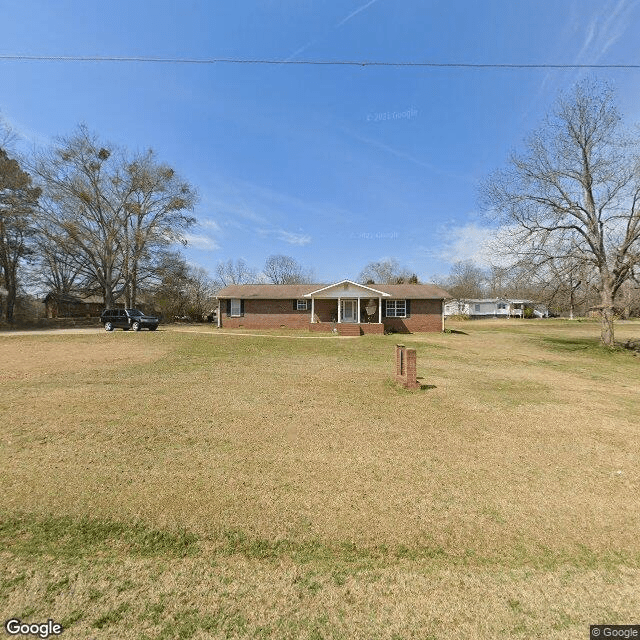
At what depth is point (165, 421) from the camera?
5656mm

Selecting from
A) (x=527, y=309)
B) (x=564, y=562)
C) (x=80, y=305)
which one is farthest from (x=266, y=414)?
(x=527, y=309)

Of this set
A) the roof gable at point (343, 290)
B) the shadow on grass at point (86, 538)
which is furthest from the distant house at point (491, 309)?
the shadow on grass at point (86, 538)

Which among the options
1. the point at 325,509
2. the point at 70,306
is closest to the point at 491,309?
the point at 325,509

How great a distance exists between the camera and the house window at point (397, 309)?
87.7ft

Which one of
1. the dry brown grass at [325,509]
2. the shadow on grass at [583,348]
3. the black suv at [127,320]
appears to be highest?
the black suv at [127,320]

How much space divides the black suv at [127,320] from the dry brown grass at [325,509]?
15738mm

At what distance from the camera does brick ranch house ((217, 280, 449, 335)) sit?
2589 cm

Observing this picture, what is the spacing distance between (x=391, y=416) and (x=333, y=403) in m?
1.33

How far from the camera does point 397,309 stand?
2681 cm

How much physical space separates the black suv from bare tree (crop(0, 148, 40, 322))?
14318 millimetres

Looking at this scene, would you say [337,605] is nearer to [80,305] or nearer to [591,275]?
[591,275]

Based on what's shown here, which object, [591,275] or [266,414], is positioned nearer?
[266,414]

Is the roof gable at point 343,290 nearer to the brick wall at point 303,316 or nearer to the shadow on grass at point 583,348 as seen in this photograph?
the brick wall at point 303,316

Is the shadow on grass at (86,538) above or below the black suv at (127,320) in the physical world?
below
